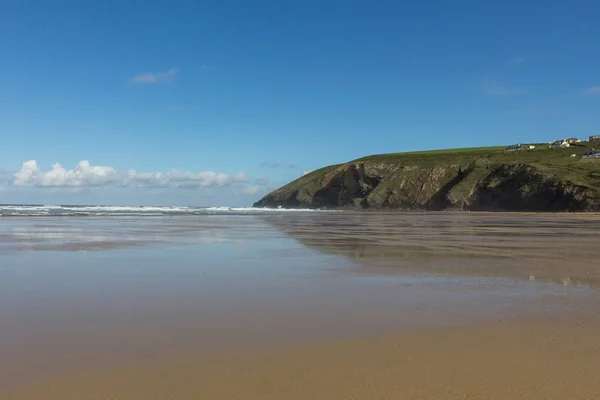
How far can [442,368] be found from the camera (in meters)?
4.71

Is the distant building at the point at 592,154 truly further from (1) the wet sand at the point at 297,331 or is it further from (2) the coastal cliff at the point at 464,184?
(1) the wet sand at the point at 297,331

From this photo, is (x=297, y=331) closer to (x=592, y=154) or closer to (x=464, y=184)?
(x=464, y=184)

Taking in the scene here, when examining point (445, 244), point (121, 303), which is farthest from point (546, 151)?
point (121, 303)

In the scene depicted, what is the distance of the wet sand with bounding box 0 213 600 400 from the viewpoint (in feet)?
14.1

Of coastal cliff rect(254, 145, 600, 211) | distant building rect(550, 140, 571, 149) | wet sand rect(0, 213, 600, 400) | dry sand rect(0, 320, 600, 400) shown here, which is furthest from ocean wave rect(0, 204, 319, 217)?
distant building rect(550, 140, 571, 149)

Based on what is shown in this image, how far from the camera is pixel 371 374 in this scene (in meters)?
4.53

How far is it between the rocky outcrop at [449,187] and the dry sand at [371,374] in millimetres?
67583

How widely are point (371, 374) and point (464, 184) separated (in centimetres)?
8665

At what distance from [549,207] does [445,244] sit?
5891 centimetres

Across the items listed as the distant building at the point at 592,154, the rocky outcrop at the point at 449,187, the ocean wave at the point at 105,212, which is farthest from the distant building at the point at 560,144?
the ocean wave at the point at 105,212

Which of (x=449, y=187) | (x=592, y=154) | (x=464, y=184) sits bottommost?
(x=449, y=187)

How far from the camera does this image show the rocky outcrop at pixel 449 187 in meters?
68.4

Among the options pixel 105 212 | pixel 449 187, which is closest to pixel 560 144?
pixel 449 187

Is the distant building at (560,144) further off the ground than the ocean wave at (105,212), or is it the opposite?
the distant building at (560,144)
